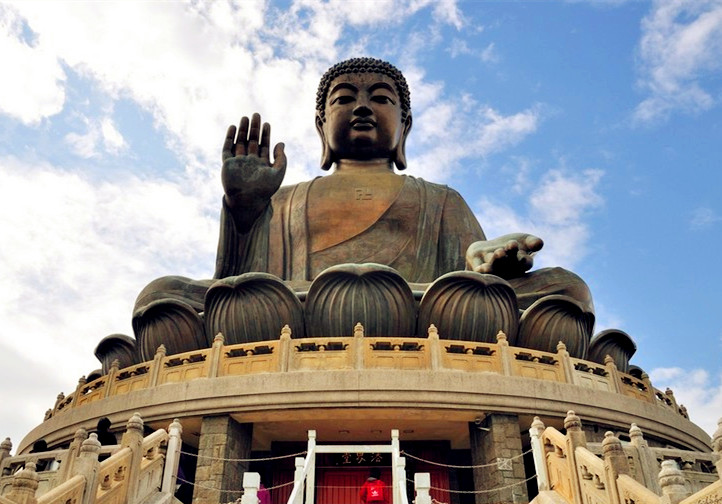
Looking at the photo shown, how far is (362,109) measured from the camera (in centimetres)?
1432

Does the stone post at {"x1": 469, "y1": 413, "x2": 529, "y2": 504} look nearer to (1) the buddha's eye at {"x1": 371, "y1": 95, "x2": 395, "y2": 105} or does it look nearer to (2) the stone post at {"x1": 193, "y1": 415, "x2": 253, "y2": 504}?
(2) the stone post at {"x1": 193, "y1": 415, "x2": 253, "y2": 504}

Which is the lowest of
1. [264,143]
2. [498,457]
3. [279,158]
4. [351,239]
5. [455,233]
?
[498,457]

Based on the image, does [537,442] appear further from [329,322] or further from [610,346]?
[610,346]

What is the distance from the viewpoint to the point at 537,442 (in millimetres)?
6066

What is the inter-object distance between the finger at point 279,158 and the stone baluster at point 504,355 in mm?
4801

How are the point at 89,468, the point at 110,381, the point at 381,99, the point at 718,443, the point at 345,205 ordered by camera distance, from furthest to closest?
the point at 381,99 → the point at 345,205 → the point at 110,381 → the point at 89,468 → the point at 718,443

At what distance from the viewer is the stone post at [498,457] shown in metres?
7.46

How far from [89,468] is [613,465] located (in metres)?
3.50

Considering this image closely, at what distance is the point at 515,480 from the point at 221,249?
6590mm

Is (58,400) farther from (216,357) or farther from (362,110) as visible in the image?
(362,110)

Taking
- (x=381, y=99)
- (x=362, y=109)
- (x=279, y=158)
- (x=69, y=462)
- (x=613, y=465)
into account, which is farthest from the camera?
(x=381, y=99)

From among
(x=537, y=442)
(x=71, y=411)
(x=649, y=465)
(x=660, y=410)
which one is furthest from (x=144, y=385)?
(x=660, y=410)

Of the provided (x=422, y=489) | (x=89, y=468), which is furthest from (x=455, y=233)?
(x=89, y=468)

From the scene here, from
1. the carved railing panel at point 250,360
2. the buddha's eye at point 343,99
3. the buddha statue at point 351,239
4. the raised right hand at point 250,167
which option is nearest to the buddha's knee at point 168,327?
the buddha statue at point 351,239
